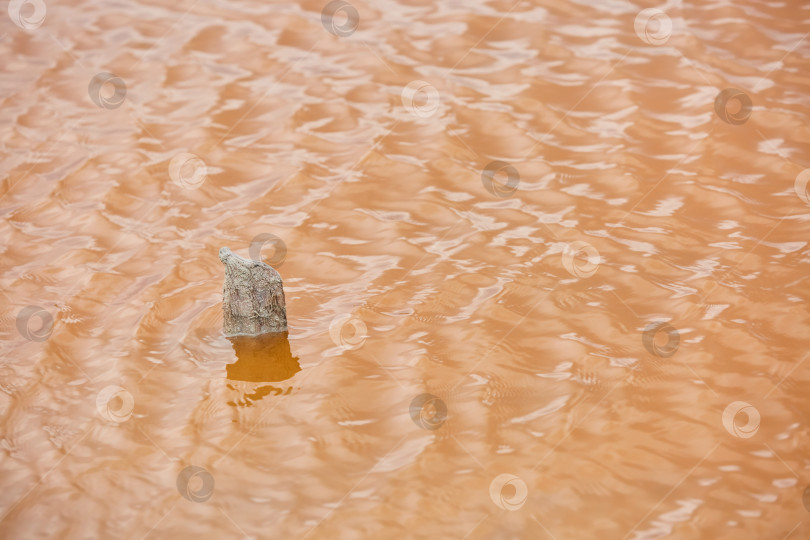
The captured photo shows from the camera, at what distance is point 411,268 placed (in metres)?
4.84

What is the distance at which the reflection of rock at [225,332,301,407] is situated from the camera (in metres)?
4.02

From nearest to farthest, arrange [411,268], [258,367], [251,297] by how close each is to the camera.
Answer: [258,367], [251,297], [411,268]

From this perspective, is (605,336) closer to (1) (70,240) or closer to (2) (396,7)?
(1) (70,240)

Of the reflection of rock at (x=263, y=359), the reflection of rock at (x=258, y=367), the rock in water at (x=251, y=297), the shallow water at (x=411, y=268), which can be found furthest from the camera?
the rock in water at (x=251, y=297)

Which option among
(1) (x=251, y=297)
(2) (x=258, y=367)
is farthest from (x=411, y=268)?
(2) (x=258, y=367)

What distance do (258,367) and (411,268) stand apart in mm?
1137

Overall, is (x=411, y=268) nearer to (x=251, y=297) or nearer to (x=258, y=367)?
(x=251, y=297)

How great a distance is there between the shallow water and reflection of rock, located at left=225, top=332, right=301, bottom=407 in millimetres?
16

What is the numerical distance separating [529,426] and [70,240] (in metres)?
3.15

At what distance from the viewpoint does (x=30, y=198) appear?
18.4ft

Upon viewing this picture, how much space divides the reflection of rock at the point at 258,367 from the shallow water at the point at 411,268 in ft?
0.05

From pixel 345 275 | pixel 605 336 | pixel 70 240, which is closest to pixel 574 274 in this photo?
pixel 605 336

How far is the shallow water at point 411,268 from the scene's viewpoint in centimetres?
349

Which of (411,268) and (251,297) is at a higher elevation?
(251,297)
